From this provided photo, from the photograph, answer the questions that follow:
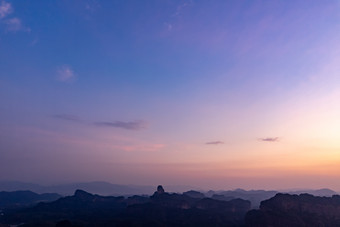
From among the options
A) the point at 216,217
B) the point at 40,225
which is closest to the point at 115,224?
the point at 40,225

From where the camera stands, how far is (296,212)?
514 ft

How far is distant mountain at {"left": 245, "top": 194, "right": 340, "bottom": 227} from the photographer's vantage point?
450 feet

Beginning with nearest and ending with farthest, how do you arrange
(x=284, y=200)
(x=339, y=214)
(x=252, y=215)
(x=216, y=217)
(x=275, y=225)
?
(x=275, y=225) < (x=252, y=215) < (x=339, y=214) < (x=284, y=200) < (x=216, y=217)

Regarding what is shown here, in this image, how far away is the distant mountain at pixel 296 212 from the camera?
137 m

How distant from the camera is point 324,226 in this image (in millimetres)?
135375

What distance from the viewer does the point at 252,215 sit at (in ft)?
473

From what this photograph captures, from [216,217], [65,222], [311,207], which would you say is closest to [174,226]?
[216,217]

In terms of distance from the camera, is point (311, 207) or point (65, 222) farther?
point (311, 207)

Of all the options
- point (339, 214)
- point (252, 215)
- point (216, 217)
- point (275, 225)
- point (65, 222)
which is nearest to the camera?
point (65, 222)

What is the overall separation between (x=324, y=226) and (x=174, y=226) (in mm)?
70866

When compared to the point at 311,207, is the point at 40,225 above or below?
below

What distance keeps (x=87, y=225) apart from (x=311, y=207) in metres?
117

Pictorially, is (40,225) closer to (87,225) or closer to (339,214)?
(87,225)

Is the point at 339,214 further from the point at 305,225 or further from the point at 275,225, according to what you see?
the point at 275,225
